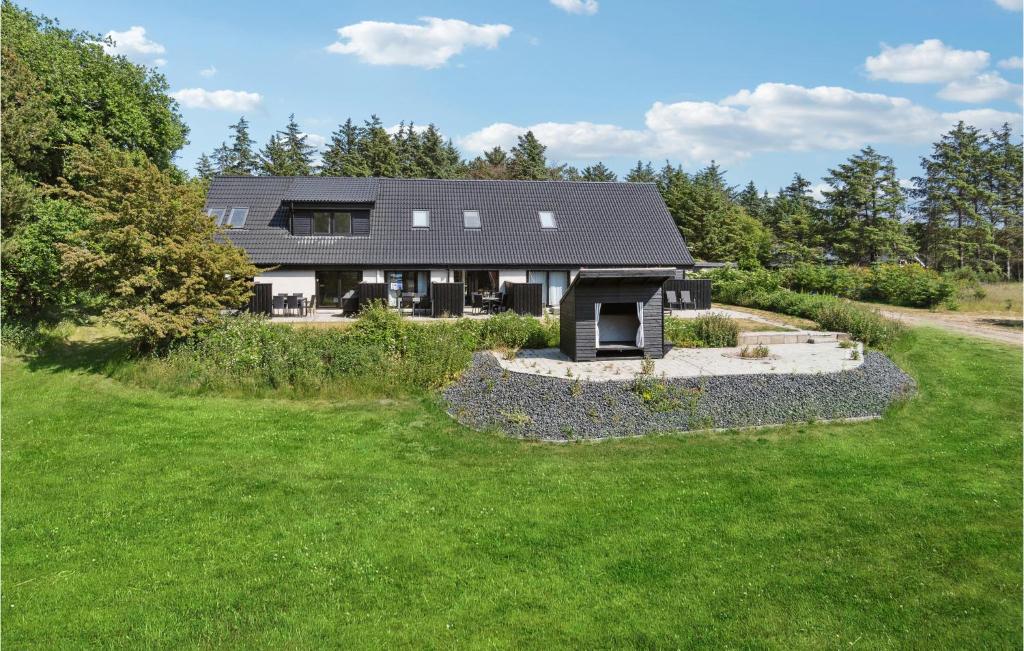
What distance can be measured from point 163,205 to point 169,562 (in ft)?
32.5

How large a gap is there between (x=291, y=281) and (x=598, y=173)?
5699 centimetres

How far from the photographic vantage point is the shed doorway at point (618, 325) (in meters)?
14.7

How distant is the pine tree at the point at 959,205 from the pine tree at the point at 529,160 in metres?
30.9

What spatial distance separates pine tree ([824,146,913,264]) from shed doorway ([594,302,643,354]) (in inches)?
1371

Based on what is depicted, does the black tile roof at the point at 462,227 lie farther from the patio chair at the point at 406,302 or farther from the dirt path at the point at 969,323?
the dirt path at the point at 969,323

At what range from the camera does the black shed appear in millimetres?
14008

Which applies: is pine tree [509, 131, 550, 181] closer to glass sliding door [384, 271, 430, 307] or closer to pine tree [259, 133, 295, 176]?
pine tree [259, 133, 295, 176]

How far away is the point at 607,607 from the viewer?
18.6 ft

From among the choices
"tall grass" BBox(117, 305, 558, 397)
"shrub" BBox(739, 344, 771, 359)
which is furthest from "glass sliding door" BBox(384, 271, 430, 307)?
"shrub" BBox(739, 344, 771, 359)

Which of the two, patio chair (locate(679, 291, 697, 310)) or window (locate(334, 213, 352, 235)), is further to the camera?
window (locate(334, 213, 352, 235))

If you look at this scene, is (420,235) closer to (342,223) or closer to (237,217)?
(342,223)

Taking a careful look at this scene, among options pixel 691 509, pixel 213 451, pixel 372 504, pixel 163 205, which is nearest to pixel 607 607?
pixel 691 509

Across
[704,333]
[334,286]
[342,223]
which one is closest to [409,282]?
[334,286]

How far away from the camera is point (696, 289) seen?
22.7 meters
